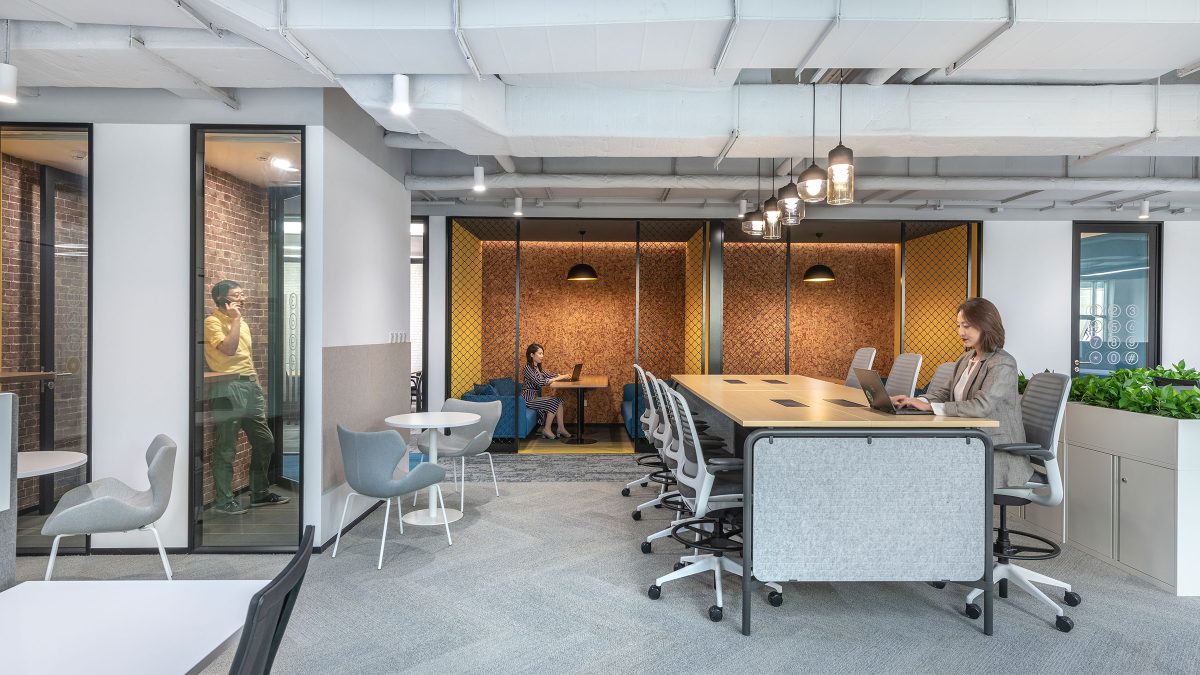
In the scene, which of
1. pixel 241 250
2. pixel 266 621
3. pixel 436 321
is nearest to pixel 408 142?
pixel 241 250

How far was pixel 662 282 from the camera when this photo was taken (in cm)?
973

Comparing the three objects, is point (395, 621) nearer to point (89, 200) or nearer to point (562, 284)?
point (89, 200)

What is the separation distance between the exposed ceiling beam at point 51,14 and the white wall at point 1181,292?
34.7 ft

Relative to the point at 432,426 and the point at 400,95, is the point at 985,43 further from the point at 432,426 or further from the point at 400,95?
the point at 432,426

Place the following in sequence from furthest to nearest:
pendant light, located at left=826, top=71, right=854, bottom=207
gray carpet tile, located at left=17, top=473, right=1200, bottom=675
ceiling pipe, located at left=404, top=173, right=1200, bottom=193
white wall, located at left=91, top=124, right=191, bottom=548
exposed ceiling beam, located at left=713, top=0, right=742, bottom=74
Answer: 1. ceiling pipe, located at left=404, top=173, right=1200, bottom=193
2. white wall, located at left=91, top=124, right=191, bottom=548
3. pendant light, located at left=826, top=71, right=854, bottom=207
4. exposed ceiling beam, located at left=713, top=0, right=742, bottom=74
5. gray carpet tile, located at left=17, top=473, right=1200, bottom=675

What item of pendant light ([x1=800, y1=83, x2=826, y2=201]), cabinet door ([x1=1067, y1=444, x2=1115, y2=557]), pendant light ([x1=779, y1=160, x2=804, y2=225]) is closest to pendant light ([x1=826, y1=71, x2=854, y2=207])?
pendant light ([x1=800, y1=83, x2=826, y2=201])

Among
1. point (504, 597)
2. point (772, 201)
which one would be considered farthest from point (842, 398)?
point (504, 597)

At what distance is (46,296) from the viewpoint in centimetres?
420

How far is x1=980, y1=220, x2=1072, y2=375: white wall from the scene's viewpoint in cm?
777

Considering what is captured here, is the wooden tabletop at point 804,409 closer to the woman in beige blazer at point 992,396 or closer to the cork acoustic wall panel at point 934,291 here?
the woman in beige blazer at point 992,396

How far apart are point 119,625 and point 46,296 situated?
3962 mm

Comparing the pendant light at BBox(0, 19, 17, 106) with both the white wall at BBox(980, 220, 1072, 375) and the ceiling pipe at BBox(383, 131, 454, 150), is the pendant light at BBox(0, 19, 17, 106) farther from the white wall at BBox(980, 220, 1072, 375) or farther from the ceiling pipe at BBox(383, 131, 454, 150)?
the white wall at BBox(980, 220, 1072, 375)

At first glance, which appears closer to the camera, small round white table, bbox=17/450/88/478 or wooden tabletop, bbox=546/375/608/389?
small round white table, bbox=17/450/88/478

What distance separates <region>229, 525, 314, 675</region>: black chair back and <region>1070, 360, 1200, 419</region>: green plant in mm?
4319
